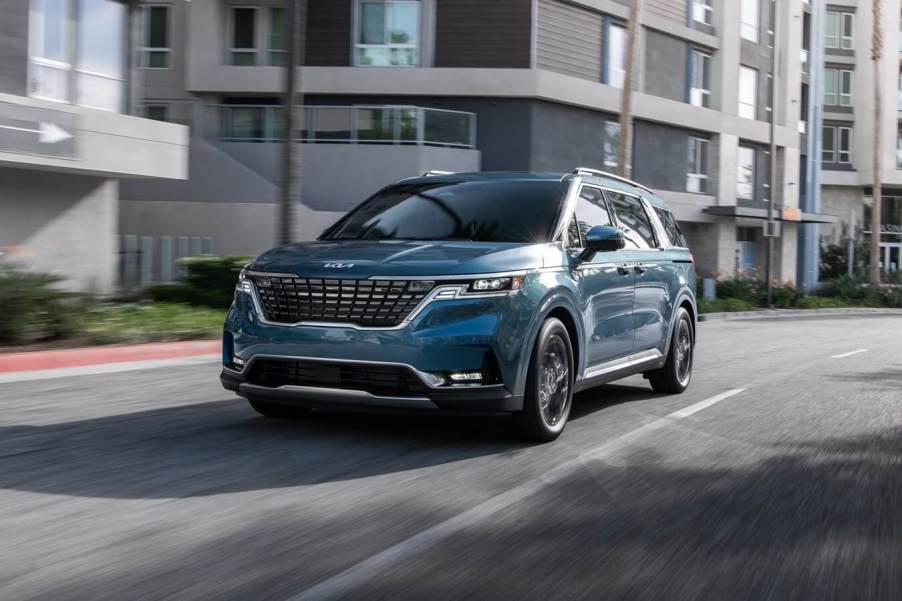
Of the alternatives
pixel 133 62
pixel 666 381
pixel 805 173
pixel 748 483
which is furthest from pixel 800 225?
pixel 748 483

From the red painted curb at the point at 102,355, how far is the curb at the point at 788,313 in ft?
63.3

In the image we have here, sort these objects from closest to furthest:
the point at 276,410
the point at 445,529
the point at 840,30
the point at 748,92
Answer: the point at 445,529
the point at 276,410
the point at 748,92
the point at 840,30

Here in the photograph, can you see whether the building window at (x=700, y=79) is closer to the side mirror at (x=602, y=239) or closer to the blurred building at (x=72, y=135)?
the blurred building at (x=72, y=135)

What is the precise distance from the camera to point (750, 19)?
151ft

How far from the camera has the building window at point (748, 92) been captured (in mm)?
45219

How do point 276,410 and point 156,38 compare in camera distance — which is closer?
point 276,410

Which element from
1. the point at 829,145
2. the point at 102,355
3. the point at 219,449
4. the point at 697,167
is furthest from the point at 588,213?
the point at 829,145

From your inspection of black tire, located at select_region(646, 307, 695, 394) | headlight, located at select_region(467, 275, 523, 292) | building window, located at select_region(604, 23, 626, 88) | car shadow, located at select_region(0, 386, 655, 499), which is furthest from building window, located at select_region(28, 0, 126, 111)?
building window, located at select_region(604, 23, 626, 88)

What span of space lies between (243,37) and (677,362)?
27.5 meters

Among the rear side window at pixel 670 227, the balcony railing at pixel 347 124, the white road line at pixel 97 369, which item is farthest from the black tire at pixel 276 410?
the balcony railing at pixel 347 124

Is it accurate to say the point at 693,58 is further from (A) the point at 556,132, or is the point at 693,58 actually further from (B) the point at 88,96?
(B) the point at 88,96

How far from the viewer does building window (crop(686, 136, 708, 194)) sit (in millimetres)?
41844

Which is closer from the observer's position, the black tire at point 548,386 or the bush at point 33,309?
the black tire at point 548,386

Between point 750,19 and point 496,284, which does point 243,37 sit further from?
point 496,284
